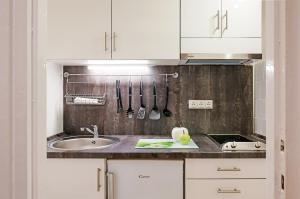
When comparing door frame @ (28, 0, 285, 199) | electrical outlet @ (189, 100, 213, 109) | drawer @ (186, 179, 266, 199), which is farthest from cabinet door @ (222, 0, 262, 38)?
door frame @ (28, 0, 285, 199)

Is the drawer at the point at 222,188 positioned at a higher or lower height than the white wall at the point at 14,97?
lower

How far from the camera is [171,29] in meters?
1.87

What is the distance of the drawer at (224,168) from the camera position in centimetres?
165

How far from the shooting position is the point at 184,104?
7.39 feet

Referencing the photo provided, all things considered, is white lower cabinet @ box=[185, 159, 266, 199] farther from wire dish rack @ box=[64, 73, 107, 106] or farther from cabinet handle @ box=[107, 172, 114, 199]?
wire dish rack @ box=[64, 73, 107, 106]

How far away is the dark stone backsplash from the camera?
2240 mm

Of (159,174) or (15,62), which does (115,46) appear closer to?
(159,174)

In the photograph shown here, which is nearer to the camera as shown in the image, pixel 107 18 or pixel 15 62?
pixel 15 62

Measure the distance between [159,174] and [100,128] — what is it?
32.7 inches

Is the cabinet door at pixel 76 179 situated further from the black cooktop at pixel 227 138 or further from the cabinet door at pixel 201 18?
the cabinet door at pixel 201 18

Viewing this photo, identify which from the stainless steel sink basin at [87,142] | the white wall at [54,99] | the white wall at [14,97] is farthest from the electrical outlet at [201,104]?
the white wall at [14,97]

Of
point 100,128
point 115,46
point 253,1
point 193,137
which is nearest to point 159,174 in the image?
point 193,137
